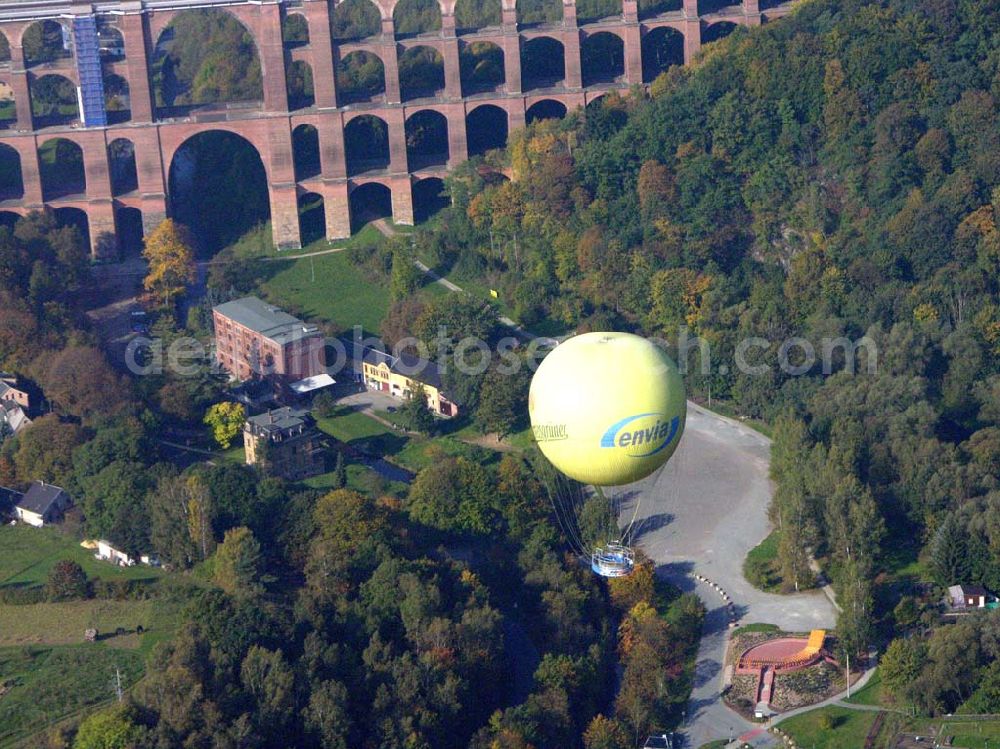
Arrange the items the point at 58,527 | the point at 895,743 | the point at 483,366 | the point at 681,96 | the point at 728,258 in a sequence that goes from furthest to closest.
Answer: the point at 681,96 → the point at 728,258 → the point at 483,366 → the point at 58,527 → the point at 895,743

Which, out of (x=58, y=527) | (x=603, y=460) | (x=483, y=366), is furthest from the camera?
(x=483, y=366)

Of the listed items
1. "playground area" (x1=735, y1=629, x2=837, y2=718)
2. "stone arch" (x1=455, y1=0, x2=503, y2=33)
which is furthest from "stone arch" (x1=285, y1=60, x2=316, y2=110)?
"playground area" (x1=735, y1=629, x2=837, y2=718)

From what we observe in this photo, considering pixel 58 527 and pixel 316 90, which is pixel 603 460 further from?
pixel 316 90

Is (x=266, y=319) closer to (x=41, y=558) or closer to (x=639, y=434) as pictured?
(x=41, y=558)

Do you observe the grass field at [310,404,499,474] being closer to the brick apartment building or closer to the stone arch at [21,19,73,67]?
the brick apartment building

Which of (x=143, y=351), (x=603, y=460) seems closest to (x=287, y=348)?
(x=143, y=351)

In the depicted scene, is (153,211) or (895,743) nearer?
(895,743)

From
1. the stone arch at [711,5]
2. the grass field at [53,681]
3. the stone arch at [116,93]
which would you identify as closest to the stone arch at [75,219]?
the stone arch at [116,93]

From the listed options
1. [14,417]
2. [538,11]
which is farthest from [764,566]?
[538,11]
